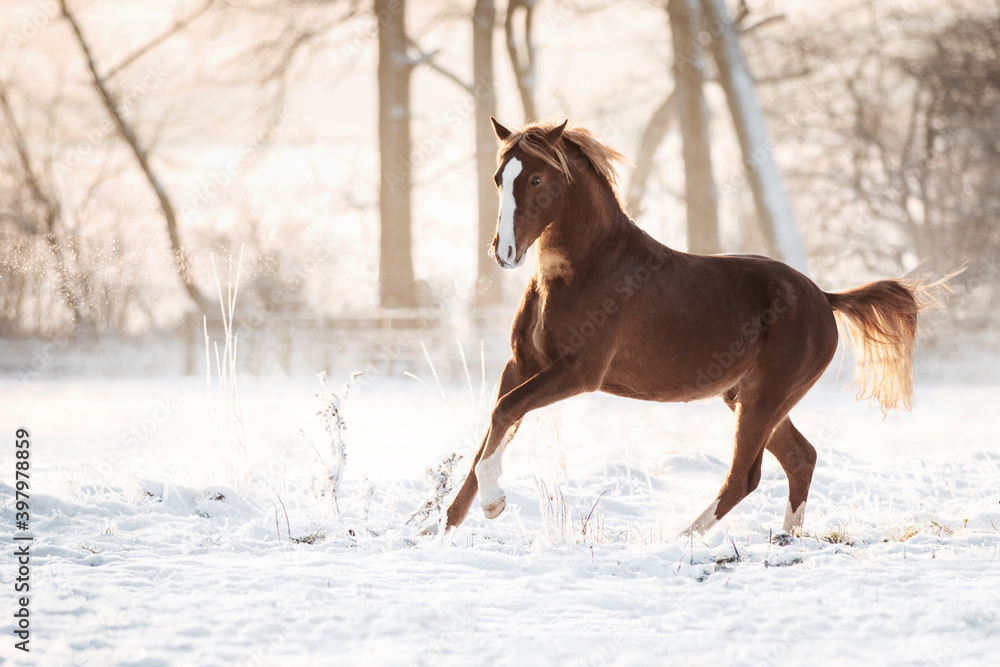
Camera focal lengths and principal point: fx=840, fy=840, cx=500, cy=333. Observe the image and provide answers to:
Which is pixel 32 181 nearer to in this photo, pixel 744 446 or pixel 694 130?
pixel 694 130

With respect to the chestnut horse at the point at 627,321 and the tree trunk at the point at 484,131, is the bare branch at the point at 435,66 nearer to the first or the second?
the tree trunk at the point at 484,131

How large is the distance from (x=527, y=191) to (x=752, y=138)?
29.2ft

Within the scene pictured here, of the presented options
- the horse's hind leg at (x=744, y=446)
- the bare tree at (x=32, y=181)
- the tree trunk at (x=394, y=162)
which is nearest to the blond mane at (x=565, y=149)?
the horse's hind leg at (x=744, y=446)

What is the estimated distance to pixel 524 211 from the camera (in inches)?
131

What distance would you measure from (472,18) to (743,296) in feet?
40.5

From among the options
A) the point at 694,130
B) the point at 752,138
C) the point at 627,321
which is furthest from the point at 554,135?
the point at 694,130

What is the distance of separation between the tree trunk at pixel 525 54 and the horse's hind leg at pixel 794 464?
12597mm

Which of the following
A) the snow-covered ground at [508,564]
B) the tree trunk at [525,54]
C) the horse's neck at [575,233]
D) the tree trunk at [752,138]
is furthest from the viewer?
the tree trunk at [525,54]

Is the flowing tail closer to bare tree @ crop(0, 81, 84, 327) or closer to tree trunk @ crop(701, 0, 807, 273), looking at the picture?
tree trunk @ crop(701, 0, 807, 273)

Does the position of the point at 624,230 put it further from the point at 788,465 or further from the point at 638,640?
the point at 638,640

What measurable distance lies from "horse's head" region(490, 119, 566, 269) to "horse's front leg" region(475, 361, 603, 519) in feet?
1.61

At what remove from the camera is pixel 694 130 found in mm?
11758

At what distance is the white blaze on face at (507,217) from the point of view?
3.19 m

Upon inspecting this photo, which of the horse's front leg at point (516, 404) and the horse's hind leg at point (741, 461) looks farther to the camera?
the horse's hind leg at point (741, 461)
